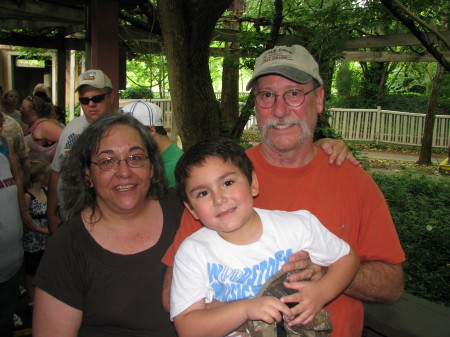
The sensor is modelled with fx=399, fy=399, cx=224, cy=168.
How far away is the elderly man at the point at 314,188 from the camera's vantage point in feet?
6.27

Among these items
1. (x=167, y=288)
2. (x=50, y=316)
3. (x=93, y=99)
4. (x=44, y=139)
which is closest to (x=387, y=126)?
(x=44, y=139)

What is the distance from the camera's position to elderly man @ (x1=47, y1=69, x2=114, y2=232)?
13.0 ft

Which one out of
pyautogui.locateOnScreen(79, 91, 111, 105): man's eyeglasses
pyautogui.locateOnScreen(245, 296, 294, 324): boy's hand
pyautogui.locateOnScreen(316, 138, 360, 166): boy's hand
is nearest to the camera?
pyautogui.locateOnScreen(245, 296, 294, 324): boy's hand

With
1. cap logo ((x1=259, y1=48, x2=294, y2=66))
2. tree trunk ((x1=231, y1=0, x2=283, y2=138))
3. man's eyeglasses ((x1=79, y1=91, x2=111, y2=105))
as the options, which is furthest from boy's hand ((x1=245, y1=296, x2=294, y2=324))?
tree trunk ((x1=231, y1=0, x2=283, y2=138))

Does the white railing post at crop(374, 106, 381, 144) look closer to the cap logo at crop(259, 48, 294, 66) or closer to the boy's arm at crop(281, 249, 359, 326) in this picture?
the cap logo at crop(259, 48, 294, 66)

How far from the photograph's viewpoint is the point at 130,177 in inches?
80.2

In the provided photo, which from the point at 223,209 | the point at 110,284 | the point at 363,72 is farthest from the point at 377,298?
the point at 363,72

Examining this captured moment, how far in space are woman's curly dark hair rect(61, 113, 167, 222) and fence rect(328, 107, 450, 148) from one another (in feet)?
56.8

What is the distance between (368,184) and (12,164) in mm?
3397

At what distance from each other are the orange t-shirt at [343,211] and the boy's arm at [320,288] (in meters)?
0.19

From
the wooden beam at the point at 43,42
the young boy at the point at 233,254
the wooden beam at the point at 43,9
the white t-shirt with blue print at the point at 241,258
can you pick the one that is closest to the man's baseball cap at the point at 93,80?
the wooden beam at the point at 43,9

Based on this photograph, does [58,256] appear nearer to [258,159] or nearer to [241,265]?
[241,265]

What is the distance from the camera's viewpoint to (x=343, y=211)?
1.93 meters

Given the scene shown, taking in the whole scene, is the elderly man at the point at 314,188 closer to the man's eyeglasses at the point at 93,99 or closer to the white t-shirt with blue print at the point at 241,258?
the white t-shirt with blue print at the point at 241,258
